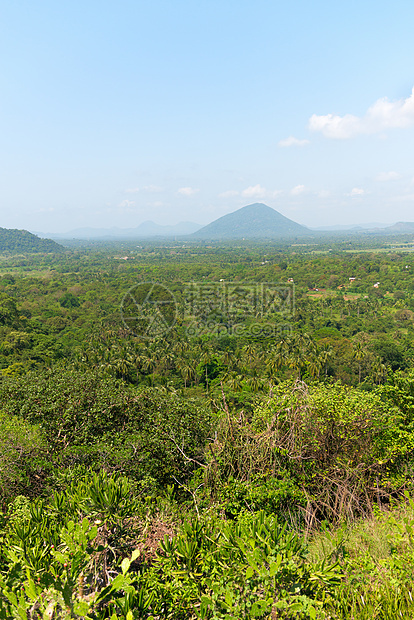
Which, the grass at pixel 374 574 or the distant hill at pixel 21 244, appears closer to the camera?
the grass at pixel 374 574

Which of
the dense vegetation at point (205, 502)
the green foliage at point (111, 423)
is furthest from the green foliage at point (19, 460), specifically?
the green foliage at point (111, 423)

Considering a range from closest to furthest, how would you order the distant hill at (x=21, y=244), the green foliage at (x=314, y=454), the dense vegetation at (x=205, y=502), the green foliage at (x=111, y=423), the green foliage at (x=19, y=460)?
1. the dense vegetation at (x=205, y=502)
2. the green foliage at (x=314, y=454)
3. the green foliage at (x=19, y=460)
4. the green foliage at (x=111, y=423)
5. the distant hill at (x=21, y=244)

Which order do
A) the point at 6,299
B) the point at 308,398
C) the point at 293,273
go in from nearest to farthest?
1. the point at 308,398
2. the point at 6,299
3. the point at 293,273

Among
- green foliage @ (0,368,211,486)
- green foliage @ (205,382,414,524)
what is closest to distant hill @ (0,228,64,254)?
green foliage @ (0,368,211,486)

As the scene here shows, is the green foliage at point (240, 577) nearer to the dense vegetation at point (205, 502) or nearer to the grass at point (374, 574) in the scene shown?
the dense vegetation at point (205, 502)

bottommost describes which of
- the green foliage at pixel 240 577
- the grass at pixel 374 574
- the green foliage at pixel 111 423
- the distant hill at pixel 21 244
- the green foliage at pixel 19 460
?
the green foliage at pixel 111 423

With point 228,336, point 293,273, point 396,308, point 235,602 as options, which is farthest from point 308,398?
point 293,273

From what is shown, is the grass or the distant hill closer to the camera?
the grass

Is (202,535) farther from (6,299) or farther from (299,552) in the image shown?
(6,299)

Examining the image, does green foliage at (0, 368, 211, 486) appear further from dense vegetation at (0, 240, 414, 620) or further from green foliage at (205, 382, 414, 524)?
green foliage at (205, 382, 414, 524)
